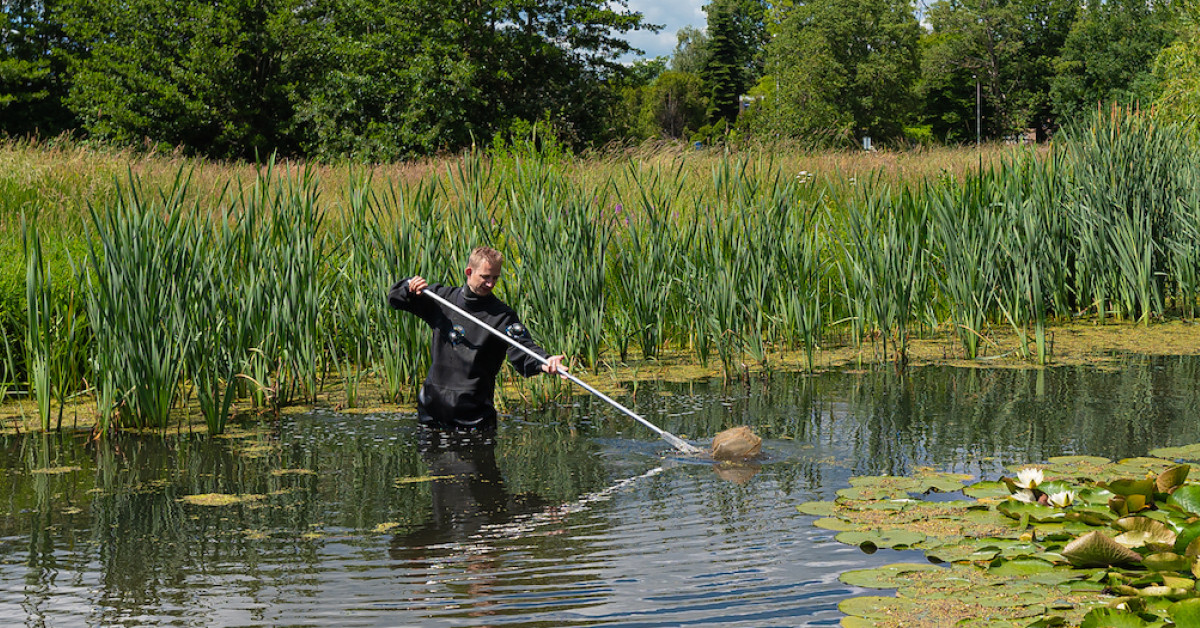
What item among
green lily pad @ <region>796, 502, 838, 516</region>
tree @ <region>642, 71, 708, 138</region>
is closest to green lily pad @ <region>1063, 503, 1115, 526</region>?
green lily pad @ <region>796, 502, 838, 516</region>

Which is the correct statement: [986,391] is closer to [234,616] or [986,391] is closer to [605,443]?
[605,443]

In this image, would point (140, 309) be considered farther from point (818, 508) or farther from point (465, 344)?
point (818, 508)

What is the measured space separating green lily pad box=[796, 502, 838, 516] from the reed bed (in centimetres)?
282

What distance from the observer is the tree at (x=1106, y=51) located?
50531 millimetres

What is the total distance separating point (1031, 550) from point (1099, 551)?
274 millimetres

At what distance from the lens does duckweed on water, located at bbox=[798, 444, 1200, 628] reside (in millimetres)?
3188

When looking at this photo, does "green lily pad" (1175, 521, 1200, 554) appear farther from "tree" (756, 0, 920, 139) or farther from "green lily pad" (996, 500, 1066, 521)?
"tree" (756, 0, 920, 139)

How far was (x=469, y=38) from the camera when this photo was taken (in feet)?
93.6

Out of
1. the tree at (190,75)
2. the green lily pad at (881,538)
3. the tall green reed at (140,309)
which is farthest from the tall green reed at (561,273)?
the tree at (190,75)

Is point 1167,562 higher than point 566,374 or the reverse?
the reverse

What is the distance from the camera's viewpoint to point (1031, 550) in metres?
3.71

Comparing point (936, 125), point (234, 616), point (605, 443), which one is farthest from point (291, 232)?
point (936, 125)

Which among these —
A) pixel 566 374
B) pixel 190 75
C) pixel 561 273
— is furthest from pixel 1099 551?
pixel 190 75

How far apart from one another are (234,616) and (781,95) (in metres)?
47.2
